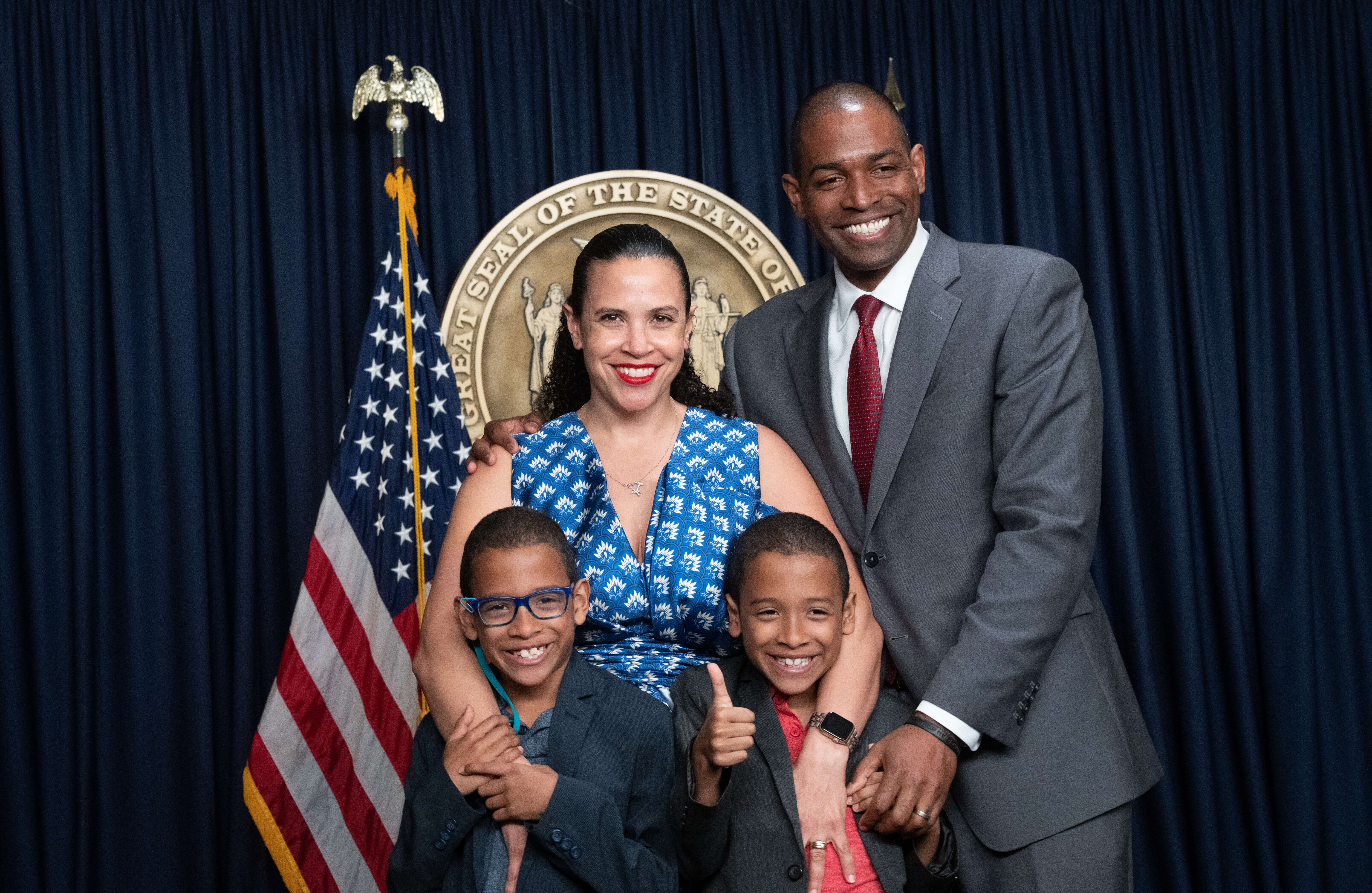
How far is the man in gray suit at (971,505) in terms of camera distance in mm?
1987

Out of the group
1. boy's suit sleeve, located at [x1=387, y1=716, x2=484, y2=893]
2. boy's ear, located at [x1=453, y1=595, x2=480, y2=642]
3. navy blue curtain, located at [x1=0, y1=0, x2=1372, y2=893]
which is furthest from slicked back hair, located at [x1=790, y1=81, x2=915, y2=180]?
navy blue curtain, located at [x1=0, y1=0, x2=1372, y2=893]

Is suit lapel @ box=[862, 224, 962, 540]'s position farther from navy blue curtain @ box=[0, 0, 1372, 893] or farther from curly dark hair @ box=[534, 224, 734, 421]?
navy blue curtain @ box=[0, 0, 1372, 893]

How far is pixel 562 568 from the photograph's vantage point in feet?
6.35

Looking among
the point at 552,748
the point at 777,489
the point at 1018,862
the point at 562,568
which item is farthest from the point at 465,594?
the point at 1018,862

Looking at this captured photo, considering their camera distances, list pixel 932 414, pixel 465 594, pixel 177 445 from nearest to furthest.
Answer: pixel 465 594 → pixel 932 414 → pixel 177 445

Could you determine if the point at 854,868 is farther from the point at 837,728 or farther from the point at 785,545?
the point at 785,545

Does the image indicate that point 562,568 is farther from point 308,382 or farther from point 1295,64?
point 1295,64

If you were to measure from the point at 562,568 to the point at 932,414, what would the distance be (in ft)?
2.35

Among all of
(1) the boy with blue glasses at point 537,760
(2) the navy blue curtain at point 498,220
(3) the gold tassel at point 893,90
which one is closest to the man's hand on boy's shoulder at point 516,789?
(1) the boy with blue glasses at point 537,760

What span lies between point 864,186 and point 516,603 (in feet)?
3.33

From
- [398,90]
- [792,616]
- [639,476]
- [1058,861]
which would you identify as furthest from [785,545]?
[398,90]

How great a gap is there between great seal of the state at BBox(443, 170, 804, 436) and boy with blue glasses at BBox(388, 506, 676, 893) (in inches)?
71.3

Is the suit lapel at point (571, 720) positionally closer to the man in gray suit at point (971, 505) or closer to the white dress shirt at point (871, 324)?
the man in gray suit at point (971, 505)

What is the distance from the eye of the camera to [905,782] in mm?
1878
